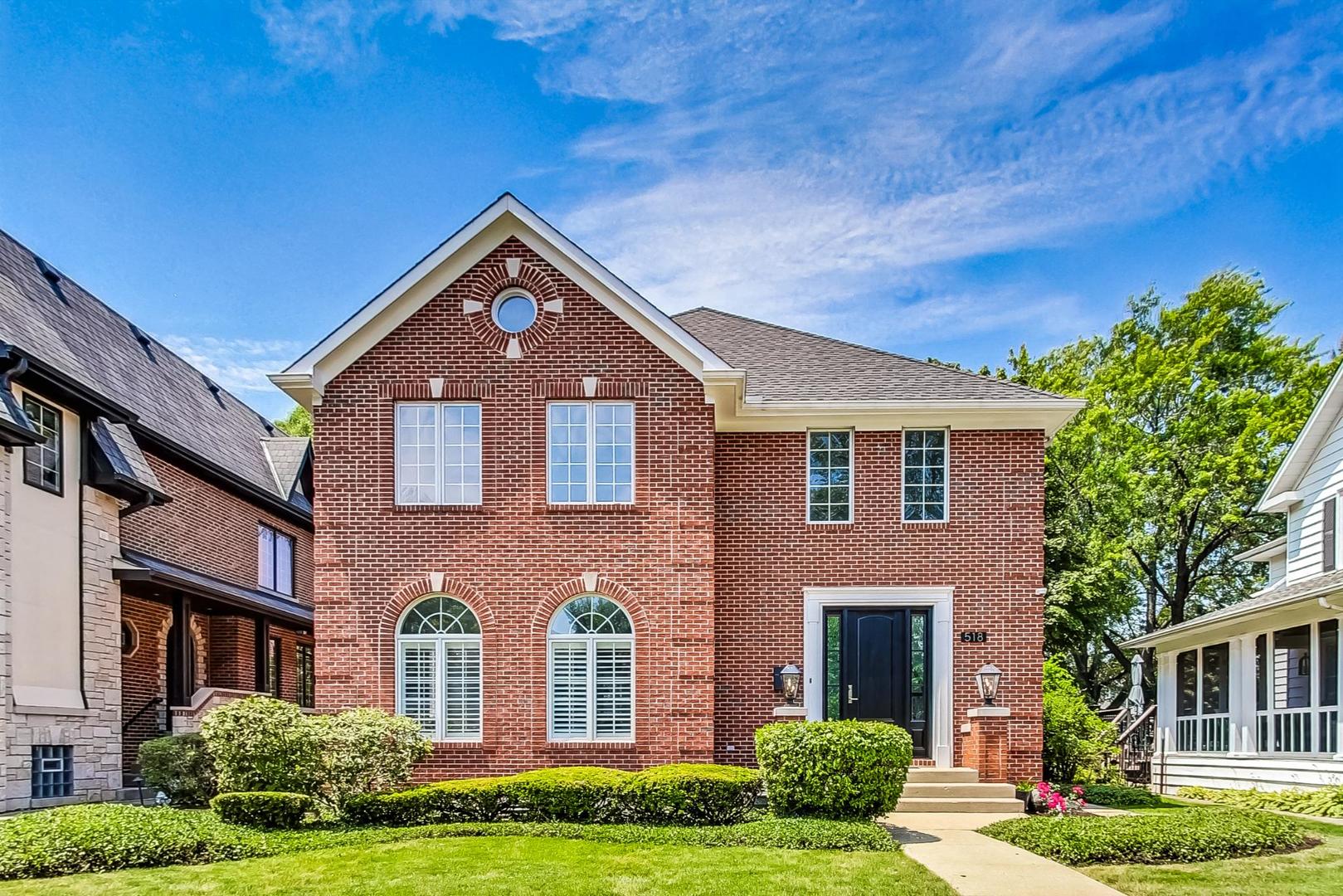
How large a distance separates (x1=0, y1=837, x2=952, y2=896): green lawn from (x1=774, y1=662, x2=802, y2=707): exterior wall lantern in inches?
165

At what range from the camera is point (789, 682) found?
14531 mm

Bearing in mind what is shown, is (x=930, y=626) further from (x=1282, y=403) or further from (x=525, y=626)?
(x=1282, y=403)

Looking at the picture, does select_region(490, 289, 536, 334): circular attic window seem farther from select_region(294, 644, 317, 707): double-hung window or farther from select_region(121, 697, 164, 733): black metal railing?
select_region(294, 644, 317, 707): double-hung window

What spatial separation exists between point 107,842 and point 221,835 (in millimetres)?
1123

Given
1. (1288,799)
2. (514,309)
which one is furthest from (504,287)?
(1288,799)

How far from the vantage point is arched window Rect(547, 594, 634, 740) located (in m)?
14.0

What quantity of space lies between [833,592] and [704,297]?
27.5 ft

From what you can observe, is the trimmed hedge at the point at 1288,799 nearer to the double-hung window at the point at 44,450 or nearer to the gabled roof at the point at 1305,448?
the gabled roof at the point at 1305,448

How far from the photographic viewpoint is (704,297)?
21.5 metres

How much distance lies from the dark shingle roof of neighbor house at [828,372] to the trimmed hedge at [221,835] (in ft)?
21.3

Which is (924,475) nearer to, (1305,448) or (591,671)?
(591,671)

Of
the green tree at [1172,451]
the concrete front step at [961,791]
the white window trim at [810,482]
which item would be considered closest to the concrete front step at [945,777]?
the concrete front step at [961,791]

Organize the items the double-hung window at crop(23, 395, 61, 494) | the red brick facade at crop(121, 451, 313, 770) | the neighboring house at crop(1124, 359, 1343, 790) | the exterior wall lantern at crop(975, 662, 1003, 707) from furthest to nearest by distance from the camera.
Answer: the red brick facade at crop(121, 451, 313, 770) < the neighboring house at crop(1124, 359, 1343, 790) < the double-hung window at crop(23, 395, 61, 494) < the exterior wall lantern at crop(975, 662, 1003, 707)

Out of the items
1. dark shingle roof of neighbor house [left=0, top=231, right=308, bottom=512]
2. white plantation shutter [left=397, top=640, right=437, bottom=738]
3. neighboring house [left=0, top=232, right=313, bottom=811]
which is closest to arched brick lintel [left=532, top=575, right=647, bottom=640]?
white plantation shutter [left=397, top=640, right=437, bottom=738]
